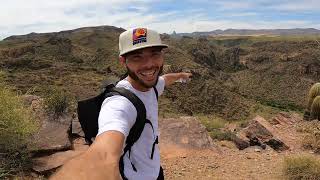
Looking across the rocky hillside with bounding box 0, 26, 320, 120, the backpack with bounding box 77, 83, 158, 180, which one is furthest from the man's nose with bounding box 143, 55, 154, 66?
the rocky hillside with bounding box 0, 26, 320, 120

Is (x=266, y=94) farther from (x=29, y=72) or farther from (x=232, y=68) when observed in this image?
(x=29, y=72)

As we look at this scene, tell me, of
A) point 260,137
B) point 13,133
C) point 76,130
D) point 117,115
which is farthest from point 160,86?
point 260,137

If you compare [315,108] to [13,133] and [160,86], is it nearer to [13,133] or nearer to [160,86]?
[13,133]

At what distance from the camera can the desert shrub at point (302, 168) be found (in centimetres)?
779

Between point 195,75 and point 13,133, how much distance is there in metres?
25.1

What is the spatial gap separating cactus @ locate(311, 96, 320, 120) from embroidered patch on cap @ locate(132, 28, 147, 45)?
16351 mm

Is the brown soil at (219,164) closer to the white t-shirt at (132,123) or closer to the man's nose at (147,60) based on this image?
the white t-shirt at (132,123)

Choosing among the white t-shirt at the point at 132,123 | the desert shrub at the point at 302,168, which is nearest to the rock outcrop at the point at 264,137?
the desert shrub at the point at 302,168

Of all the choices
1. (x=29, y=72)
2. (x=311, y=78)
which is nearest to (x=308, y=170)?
(x=29, y=72)

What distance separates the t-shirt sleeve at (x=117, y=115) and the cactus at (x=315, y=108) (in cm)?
1655

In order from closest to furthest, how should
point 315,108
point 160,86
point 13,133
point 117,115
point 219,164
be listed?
point 117,115
point 160,86
point 13,133
point 219,164
point 315,108

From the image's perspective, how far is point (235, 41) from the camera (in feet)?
529

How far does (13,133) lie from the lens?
297 inches

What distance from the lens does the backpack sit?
2.31m
